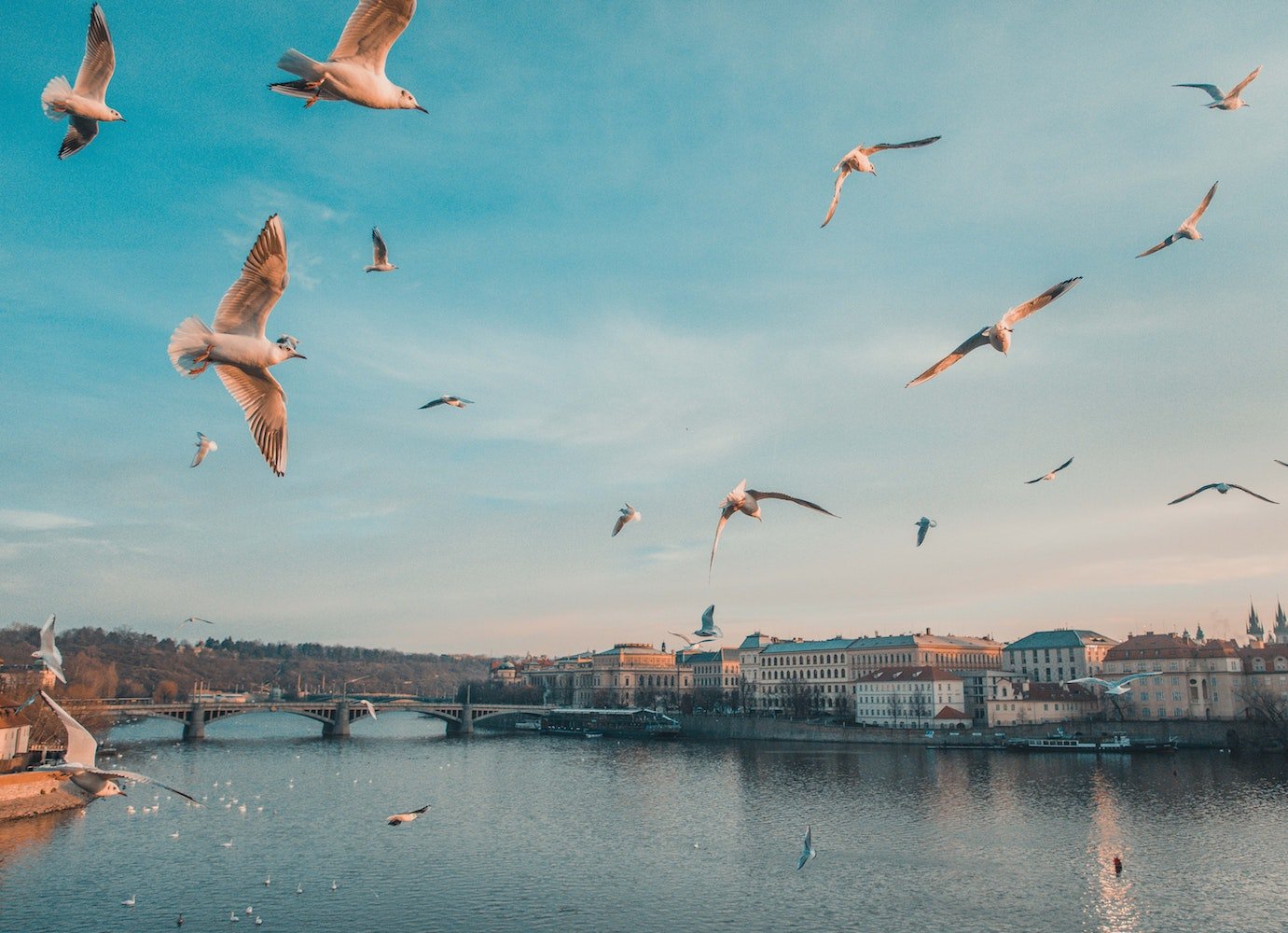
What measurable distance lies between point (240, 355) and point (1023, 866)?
30.8 m

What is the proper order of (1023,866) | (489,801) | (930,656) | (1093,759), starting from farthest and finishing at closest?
1. (930,656)
2. (1093,759)
3. (489,801)
4. (1023,866)

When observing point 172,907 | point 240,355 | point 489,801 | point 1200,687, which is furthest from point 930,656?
point 240,355

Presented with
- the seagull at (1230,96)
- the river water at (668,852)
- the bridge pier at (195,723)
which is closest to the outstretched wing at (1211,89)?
the seagull at (1230,96)

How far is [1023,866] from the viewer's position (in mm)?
29781

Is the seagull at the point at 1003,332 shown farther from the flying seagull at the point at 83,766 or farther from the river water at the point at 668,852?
the river water at the point at 668,852

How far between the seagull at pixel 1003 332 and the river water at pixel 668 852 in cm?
1783

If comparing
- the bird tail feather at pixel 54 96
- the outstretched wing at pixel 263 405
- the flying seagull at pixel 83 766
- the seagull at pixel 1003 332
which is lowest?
the flying seagull at pixel 83 766

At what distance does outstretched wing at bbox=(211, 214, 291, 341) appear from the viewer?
561 cm

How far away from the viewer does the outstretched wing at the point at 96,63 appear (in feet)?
23.7

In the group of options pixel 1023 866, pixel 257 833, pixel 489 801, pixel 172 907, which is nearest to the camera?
pixel 172 907

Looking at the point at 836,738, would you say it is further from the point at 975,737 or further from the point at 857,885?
the point at 857,885

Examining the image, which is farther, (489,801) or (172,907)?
(489,801)

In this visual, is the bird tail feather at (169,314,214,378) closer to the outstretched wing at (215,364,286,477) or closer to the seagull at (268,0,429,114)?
the outstretched wing at (215,364,286,477)

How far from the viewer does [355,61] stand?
6.09m
